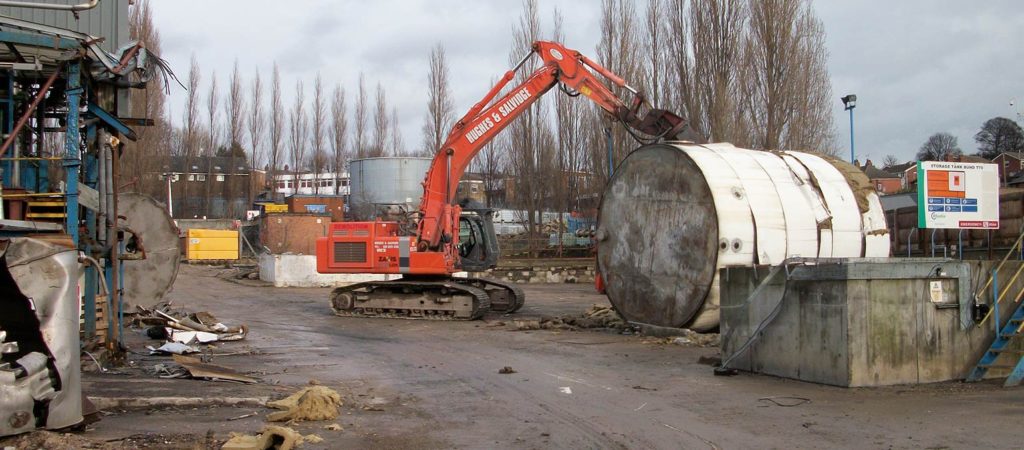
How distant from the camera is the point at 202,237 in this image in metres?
47.0

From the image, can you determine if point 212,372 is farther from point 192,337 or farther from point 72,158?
point 192,337

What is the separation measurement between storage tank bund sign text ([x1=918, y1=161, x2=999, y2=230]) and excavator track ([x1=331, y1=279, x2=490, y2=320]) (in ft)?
32.0

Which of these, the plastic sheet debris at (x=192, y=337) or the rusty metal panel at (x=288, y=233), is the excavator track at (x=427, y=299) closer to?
the plastic sheet debris at (x=192, y=337)

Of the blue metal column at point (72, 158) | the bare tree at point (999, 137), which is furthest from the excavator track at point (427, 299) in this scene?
the bare tree at point (999, 137)

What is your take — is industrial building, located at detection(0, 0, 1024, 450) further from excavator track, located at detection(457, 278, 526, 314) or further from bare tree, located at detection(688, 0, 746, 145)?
bare tree, located at detection(688, 0, 746, 145)

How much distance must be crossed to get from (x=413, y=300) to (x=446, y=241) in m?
1.65

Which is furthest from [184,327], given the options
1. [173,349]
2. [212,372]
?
[212,372]

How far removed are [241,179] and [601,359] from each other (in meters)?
59.2

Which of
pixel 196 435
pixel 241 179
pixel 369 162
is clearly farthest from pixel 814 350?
pixel 241 179

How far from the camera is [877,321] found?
9430 millimetres

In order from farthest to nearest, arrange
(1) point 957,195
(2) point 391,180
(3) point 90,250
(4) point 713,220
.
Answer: (2) point 391,180 → (4) point 713,220 → (1) point 957,195 → (3) point 90,250

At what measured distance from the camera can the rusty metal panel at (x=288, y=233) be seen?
45.2 m

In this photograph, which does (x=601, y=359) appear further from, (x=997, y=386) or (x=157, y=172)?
(x=157, y=172)

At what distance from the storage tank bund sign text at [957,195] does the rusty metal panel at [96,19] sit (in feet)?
42.4
